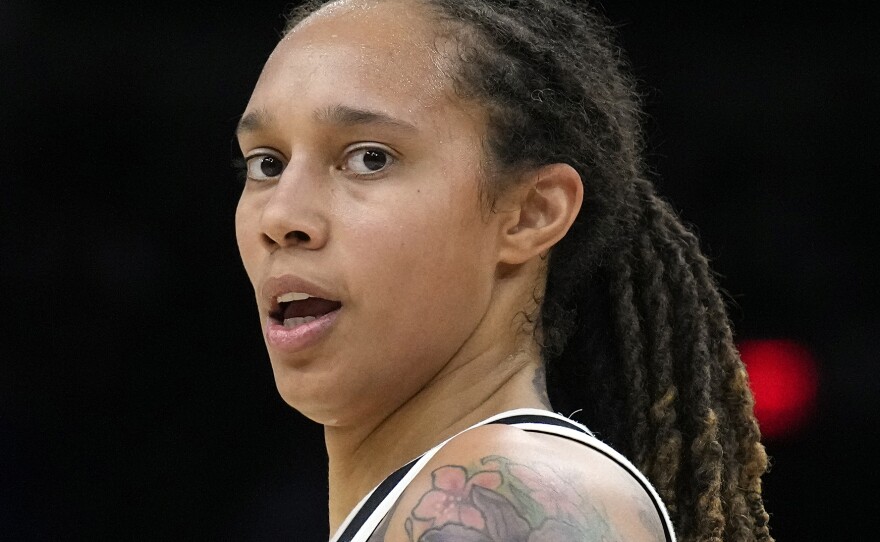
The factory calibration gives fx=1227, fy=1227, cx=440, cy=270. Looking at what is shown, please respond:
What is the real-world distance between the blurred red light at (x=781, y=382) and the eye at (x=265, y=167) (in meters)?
1.60

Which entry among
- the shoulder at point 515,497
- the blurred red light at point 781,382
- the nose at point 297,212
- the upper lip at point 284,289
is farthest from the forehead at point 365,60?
the blurred red light at point 781,382

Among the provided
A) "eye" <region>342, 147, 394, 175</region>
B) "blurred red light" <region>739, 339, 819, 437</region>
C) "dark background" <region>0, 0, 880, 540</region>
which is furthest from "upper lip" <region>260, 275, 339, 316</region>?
"blurred red light" <region>739, 339, 819, 437</region>

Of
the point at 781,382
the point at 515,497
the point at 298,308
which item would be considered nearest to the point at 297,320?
the point at 298,308

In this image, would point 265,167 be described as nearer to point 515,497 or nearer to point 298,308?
point 298,308

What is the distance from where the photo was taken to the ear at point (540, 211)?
5.55 feet

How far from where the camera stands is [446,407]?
1.66 meters

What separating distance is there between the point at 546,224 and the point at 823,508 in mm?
1528

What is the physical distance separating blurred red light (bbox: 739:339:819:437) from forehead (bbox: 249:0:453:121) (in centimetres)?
158

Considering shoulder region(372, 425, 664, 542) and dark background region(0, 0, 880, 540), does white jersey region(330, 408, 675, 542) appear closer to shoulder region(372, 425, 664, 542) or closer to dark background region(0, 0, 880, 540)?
shoulder region(372, 425, 664, 542)

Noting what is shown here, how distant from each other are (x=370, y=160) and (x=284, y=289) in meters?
0.20

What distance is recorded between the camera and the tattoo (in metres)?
1.23

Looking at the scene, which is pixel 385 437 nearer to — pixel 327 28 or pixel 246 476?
pixel 327 28

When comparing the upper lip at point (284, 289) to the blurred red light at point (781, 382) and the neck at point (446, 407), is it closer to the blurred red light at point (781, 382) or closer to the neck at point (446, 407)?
the neck at point (446, 407)

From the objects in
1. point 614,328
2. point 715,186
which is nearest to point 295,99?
point 614,328
